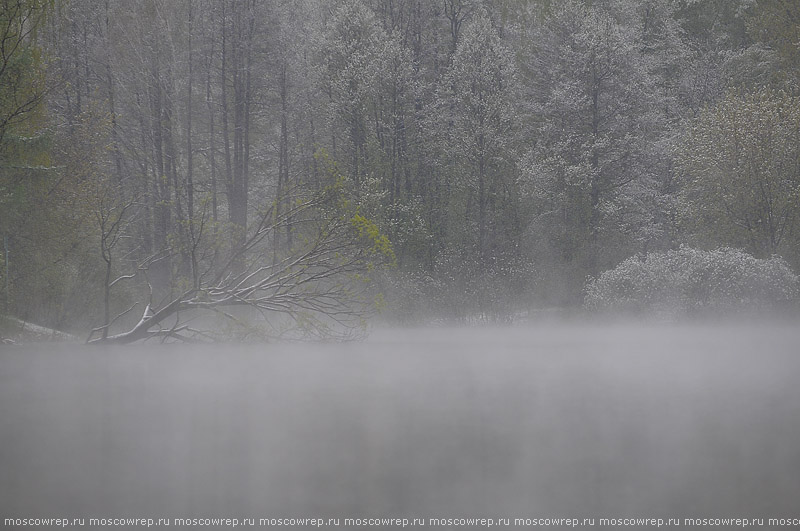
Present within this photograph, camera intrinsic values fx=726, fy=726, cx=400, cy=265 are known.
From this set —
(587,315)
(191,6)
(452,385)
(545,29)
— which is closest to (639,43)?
(545,29)

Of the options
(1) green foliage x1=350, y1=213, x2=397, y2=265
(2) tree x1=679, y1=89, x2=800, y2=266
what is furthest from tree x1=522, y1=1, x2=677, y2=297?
(1) green foliage x1=350, y1=213, x2=397, y2=265

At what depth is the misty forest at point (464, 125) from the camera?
27.2 ft

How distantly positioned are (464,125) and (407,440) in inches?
337

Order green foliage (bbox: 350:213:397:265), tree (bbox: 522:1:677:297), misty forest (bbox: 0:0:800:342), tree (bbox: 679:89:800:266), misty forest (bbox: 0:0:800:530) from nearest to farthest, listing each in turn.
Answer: misty forest (bbox: 0:0:800:530)
green foliage (bbox: 350:213:397:265)
tree (bbox: 679:89:800:266)
misty forest (bbox: 0:0:800:342)
tree (bbox: 522:1:677:297)

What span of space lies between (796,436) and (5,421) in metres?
2.06

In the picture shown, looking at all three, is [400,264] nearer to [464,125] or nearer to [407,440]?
[464,125]

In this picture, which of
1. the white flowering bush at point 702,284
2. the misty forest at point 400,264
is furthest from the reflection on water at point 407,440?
the white flowering bush at point 702,284

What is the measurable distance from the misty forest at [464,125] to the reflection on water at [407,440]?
492cm

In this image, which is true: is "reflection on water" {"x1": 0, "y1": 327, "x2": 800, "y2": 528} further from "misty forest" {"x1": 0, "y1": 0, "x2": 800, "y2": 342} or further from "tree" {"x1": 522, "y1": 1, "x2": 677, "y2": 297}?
"tree" {"x1": 522, "y1": 1, "x2": 677, "y2": 297}

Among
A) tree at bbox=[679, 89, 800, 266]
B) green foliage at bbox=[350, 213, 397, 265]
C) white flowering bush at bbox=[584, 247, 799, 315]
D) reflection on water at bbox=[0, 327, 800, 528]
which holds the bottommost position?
reflection on water at bbox=[0, 327, 800, 528]

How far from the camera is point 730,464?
54.9 inches

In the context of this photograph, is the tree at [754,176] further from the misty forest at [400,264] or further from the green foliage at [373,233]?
the green foliage at [373,233]

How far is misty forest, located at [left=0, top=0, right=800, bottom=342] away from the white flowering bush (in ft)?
4.72

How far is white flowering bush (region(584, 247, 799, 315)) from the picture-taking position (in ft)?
21.5
